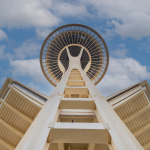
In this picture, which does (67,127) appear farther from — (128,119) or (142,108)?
(142,108)

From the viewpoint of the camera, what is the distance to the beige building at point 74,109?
2.88 m

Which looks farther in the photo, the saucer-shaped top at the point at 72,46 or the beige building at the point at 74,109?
the saucer-shaped top at the point at 72,46

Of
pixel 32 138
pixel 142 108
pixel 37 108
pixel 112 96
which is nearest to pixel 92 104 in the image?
pixel 32 138

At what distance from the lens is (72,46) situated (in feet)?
77.2

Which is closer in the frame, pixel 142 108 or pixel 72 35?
pixel 142 108

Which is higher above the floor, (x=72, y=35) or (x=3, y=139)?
(x=72, y=35)

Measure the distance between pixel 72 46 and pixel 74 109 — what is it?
20025mm

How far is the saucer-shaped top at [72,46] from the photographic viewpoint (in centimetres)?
2306

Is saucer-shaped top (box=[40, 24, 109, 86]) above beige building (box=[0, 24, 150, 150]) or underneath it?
above

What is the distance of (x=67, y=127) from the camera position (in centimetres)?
297

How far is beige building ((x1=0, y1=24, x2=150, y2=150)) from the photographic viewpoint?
9.46ft

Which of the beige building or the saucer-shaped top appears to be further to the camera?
the saucer-shaped top

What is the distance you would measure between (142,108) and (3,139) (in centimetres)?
1113

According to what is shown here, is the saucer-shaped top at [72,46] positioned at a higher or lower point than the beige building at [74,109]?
higher
